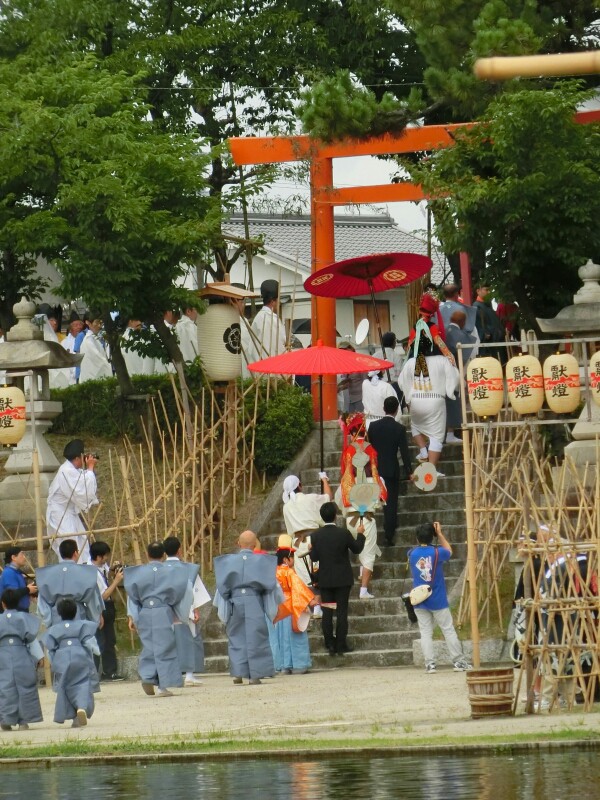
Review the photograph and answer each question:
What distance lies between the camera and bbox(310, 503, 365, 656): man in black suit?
1559 cm

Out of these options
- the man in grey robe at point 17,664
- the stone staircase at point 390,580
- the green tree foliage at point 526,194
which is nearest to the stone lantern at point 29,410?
the stone staircase at point 390,580

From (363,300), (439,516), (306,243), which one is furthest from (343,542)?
(306,243)

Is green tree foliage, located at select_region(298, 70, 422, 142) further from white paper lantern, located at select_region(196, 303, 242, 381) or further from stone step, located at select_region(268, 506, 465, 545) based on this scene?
stone step, located at select_region(268, 506, 465, 545)

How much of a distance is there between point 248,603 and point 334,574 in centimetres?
108

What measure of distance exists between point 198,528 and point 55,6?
769 centimetres

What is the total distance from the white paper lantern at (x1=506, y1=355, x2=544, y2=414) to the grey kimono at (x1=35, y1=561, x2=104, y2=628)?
4064 mm

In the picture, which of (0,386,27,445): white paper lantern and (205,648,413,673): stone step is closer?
(205,648,413,673): stone step

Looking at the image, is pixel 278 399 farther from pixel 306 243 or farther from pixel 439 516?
pixel 306 243

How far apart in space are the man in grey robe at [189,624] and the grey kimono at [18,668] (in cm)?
200

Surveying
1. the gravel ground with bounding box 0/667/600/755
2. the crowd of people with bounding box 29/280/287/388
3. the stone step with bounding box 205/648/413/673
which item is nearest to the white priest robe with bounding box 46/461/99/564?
the gravel ground with bounding box 0/667/600/755

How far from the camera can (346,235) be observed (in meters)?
39.2

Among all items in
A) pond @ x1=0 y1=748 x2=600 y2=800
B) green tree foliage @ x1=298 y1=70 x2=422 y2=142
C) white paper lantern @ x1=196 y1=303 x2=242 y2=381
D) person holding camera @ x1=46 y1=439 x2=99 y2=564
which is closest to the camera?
pond @ x1=0 y1=748 x2=600 y2=800

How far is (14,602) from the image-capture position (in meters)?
12.9

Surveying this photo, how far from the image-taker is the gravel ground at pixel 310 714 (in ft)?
36.8
